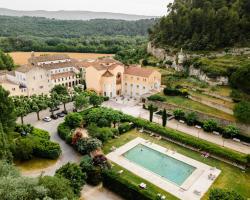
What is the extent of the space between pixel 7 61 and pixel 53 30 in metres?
92.4

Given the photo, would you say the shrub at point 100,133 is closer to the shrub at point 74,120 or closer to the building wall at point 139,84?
the shrub at point 74,120

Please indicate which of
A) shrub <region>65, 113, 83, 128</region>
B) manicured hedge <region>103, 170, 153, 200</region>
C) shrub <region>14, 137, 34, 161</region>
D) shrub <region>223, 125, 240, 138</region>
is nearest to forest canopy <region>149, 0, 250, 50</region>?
shrub <region>223, 125, 240, 138</region>

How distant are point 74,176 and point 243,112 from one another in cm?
2541

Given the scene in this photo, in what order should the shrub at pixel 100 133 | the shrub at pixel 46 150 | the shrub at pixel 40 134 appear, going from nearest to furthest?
the shrub at pixel 46 150 < the shrub at pixel 100 133 < the shrub at pixel 40 134

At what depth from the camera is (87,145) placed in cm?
3384

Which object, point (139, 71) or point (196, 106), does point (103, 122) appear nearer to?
point (196, 106)

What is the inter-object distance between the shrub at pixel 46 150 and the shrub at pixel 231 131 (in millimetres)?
23456

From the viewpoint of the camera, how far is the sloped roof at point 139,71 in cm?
5536

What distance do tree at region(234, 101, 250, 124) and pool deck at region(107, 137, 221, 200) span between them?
10189mm

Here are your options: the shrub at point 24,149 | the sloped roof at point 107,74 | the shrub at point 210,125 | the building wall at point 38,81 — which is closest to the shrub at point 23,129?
the shrub at point 24,149

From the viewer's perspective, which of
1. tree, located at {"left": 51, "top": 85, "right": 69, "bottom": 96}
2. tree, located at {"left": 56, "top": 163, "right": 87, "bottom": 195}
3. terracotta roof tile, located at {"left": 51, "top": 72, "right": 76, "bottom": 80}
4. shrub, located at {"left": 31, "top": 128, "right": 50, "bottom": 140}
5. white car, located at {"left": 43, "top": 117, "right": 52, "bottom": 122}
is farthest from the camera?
terracotta roof tile, located at {"left": 51, "top": 72, "right": 76, "bottom": 80}

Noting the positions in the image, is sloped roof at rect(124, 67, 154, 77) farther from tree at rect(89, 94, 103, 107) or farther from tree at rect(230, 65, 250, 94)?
tree at rect(230, 65, 250, 94)

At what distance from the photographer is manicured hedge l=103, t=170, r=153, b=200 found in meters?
26.9

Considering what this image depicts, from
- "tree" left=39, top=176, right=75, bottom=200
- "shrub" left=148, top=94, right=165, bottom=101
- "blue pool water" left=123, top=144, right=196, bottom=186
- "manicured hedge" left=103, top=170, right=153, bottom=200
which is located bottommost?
"blue pool water" left=123, top=144, right=196, bottom=186
